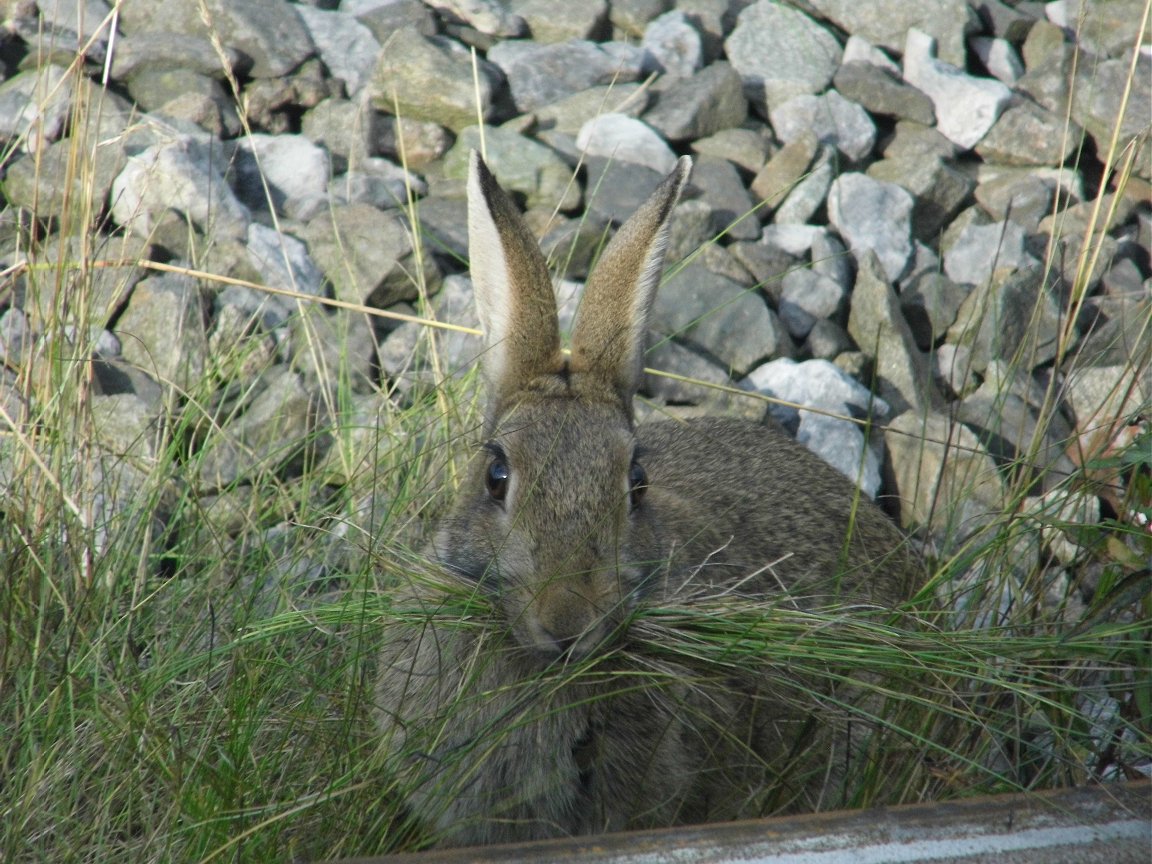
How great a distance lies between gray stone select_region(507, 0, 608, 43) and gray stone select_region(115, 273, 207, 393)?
251cm

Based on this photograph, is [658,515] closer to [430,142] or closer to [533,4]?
[430,142]

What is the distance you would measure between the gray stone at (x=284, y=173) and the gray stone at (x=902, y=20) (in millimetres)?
2817

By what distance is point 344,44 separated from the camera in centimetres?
593

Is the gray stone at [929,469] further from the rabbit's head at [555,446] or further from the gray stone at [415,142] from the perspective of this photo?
the gray stone at [415,142]

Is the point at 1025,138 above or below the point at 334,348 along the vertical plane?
above

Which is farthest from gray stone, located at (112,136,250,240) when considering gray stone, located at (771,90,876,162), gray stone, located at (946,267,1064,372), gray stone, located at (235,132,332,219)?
gray stone, located at (946,267,1064,372)

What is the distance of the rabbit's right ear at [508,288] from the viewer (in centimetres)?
325

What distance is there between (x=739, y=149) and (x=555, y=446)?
3.20 metres

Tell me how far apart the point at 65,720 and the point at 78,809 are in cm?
19

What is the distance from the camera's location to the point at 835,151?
5.43 m

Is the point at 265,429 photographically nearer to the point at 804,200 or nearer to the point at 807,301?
the point at 807,301

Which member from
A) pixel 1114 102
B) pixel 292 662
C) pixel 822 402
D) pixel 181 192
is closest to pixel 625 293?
pixel 292 662

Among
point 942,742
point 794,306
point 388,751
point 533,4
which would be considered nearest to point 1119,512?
point 942,742

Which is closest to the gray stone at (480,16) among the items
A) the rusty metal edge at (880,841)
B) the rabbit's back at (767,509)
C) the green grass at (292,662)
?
the rabbit's back at (767,509)
